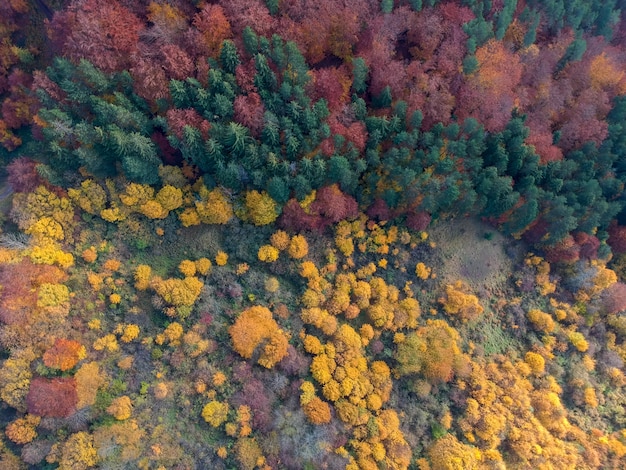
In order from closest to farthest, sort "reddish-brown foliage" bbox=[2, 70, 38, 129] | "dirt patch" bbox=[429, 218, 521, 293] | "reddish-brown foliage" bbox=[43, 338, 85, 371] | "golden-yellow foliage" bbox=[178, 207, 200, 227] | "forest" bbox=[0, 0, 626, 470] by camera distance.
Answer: "reddish-brown foliage" bbox=[43, 338, 85, 371]
"forest" bbox=[0, 0, 626, 470]
"golden-yellow foliage" bbox=[178, 207, 200, 227]
"reddish-brown foliage" bbox=[2, 70, 38, 129]
"dirt patch" bbox=[429, 218, 521, 293]

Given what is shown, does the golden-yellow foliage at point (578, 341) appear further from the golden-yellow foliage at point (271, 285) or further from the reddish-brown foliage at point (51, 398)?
the reddish-brown foliage at point (51, 398)

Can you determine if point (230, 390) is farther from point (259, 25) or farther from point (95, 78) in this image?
point (259, 25)

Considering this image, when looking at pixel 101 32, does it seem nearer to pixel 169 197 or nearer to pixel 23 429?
pixel 169 197

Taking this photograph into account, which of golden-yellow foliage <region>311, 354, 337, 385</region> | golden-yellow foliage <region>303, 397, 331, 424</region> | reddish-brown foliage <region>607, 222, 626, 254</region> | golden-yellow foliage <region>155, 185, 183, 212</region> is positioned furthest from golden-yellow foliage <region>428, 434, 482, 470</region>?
golden-yellow foliage <region>155, 185, 183, 212</region>

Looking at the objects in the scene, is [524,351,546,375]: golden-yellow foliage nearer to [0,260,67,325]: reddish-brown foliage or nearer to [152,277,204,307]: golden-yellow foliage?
[152,277,204,307]: golden-yellow foliage

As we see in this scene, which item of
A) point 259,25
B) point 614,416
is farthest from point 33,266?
point 614,416

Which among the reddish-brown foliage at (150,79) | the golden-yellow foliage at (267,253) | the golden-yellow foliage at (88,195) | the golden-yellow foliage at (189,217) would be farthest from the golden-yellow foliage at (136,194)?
→ the golden-yellow foliage at (267,253)
